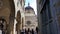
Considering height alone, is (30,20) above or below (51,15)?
below

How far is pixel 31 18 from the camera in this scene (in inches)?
1356

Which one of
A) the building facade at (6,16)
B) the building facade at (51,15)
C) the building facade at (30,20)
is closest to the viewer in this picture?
the building facade at (51,15)

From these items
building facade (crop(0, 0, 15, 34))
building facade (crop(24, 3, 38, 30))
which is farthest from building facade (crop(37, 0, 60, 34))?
building facade (crop(24, 3, 38, 30))

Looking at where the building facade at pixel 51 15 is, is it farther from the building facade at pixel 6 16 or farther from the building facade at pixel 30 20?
→ the building facade at pixel 30 20

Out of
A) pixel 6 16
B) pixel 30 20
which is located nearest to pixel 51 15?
pixel 6 16

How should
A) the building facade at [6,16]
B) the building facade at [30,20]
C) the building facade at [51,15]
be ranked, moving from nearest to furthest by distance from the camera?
the building facade at [51,15]
the building facade at [6,16]
the building facade at [30,20]

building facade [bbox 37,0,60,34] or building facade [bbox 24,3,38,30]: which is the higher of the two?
building facade [bbox 37,0,60,34]

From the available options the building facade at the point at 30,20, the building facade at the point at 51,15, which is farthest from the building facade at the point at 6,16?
the building facade at the point at 30,20

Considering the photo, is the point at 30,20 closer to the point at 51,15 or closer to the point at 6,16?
the point at 6,16

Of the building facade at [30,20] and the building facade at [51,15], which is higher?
the building facade at [51,15]

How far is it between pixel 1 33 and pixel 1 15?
69.4 inches

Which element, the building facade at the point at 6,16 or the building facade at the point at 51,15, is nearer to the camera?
the building facade at the point at 51,15

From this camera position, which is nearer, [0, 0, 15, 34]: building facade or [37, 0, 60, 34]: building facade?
[37, 0, 60, 34]: building facade

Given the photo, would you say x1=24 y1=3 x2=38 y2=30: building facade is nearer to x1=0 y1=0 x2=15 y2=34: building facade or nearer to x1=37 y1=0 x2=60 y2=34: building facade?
x1=0 y1=0 x2=15 y2=34: building facade
